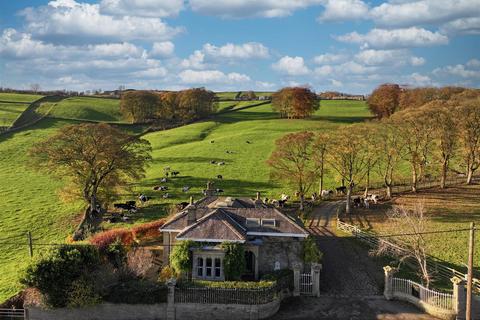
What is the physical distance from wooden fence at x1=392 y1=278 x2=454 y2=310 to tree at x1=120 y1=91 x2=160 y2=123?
10400cm

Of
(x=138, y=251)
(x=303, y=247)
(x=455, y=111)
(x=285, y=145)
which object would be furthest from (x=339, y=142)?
(x=138, y=251)

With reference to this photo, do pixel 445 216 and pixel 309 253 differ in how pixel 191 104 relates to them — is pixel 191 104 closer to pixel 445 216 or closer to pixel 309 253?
pixel 445 216

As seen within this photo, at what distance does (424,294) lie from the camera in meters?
33.4

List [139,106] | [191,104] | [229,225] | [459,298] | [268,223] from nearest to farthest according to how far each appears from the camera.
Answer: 1. [459,298]
2. [229,225]
3. [268,223]
4. [139,106]
5. [191,104]

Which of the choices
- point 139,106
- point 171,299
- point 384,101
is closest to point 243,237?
point 171,299

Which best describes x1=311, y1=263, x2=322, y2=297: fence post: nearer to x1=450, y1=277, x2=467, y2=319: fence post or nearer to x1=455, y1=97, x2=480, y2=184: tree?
x1=450, y1=277, x2=467, y2=319: fence post

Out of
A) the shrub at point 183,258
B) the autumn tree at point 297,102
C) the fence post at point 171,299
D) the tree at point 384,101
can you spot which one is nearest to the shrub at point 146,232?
the shrub at point 183,258

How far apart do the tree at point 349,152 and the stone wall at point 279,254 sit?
23.9m

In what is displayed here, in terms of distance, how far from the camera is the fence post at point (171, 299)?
107 feet

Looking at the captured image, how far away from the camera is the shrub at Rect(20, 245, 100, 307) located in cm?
3175

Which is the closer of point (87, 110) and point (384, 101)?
point (384, 101)

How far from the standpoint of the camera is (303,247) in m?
37.9

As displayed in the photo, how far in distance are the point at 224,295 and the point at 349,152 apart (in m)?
33.1

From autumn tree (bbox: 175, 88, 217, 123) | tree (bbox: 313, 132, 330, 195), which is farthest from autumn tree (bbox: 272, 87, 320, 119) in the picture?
tree (bbox: 313, 132, 330, 195)
